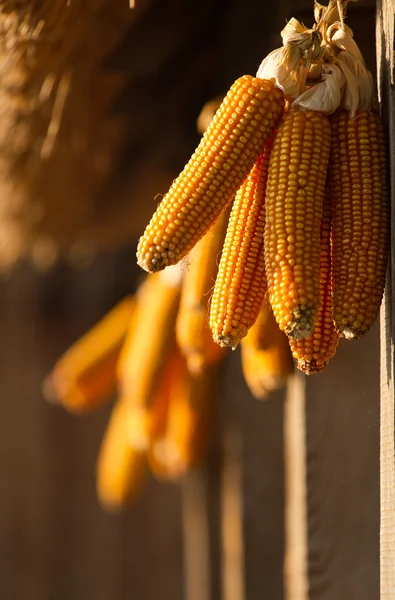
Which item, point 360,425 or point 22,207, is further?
point 22,207

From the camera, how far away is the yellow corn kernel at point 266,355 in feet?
2.62

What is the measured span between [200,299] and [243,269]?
0.27 metres

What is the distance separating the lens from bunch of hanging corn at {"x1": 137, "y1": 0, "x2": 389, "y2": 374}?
1.92 feet

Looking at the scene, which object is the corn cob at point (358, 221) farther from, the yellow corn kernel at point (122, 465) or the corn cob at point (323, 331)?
the yellow corn kernel at point (122, 465)

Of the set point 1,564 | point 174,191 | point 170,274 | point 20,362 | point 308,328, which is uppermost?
point 20,362

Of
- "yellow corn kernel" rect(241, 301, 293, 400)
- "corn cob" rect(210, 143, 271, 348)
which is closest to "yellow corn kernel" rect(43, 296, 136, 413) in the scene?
"yellow corn kernel" rect(241, 301, 293, 400)

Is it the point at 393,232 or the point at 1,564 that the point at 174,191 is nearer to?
the point at 393,232

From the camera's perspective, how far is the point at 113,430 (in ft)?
5.57

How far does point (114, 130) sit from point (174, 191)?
28.8 inches

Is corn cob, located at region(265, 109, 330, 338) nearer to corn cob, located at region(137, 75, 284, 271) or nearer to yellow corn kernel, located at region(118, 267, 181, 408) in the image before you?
corn cob, located at region(137, 75, 284, 271)

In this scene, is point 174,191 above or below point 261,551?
above

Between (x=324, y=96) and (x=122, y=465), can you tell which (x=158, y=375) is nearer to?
(x=122, y=465)

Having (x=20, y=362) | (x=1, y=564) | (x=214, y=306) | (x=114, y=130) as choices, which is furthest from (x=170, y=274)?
(x=1, y=564)

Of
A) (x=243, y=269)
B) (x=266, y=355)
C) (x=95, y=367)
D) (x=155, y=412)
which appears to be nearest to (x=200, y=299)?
(x=266, y=355)
